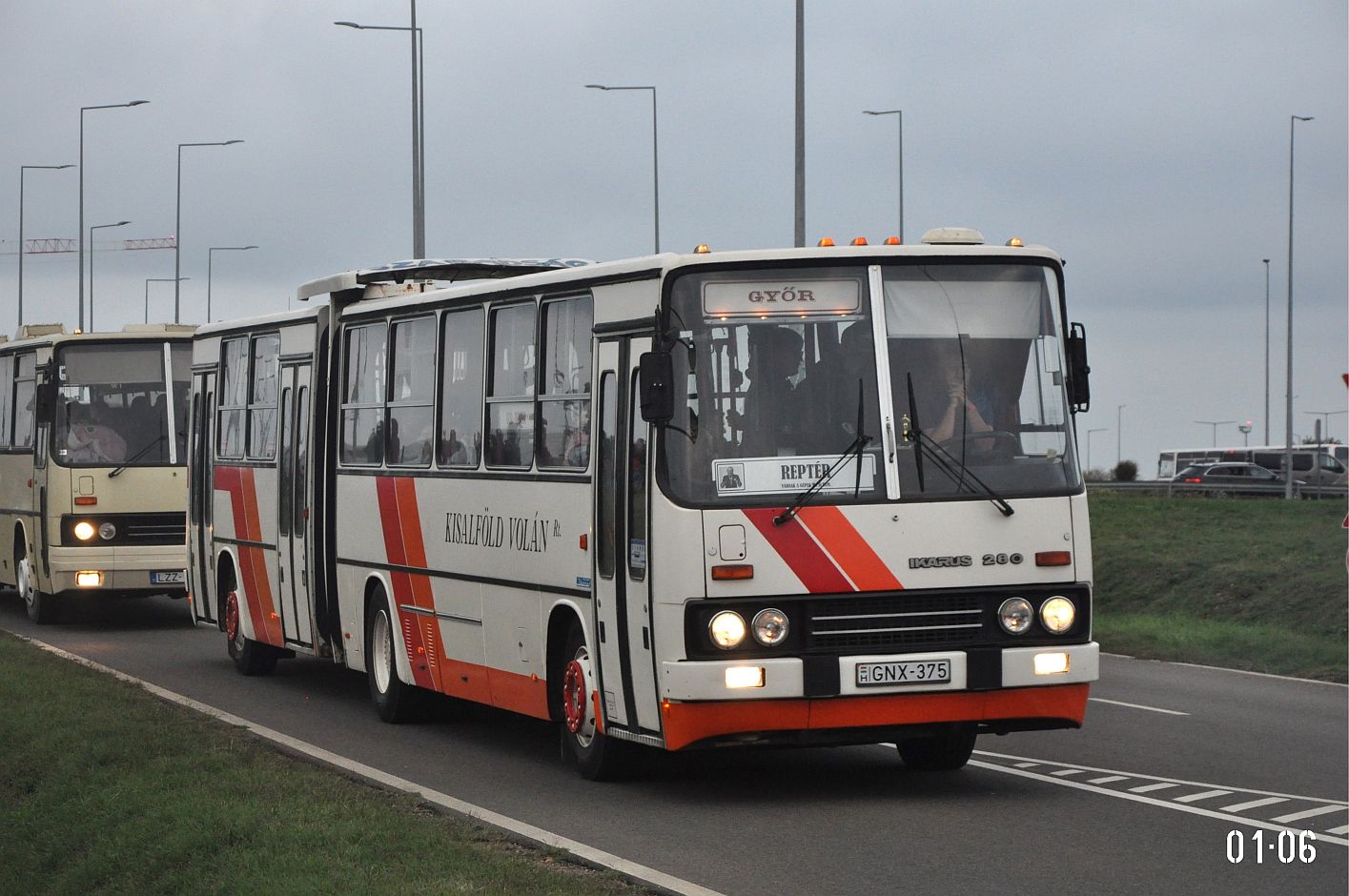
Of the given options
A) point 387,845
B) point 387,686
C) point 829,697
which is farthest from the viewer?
point 387,686

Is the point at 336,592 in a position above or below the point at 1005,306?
below

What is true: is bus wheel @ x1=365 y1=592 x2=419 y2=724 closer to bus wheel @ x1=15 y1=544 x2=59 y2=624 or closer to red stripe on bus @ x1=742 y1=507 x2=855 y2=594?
red stripe on bus @ x1=742 y1=507 x2=855 y2=594

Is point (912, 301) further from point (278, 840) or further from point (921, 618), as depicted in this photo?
point (278, 840)

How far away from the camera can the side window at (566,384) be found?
13.0 m

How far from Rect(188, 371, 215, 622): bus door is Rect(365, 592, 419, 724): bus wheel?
4.83m

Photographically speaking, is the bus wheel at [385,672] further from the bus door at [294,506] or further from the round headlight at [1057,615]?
the round headlight at [1057,615]

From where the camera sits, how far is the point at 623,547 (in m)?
12.1

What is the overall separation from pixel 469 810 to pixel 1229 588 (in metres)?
Result: 18.5

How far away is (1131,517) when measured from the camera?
39156 mm

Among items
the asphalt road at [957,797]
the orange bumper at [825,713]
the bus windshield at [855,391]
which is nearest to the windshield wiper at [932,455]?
the bus windshield at [855,391]

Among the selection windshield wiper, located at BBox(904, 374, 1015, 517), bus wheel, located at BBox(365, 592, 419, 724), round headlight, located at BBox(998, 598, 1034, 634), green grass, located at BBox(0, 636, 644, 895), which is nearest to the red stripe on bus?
windshield wiper, located at BBox(904, 374, 1015, 517)

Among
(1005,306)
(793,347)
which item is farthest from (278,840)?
(1005,306)

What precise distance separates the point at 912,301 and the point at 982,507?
1.19 metres
